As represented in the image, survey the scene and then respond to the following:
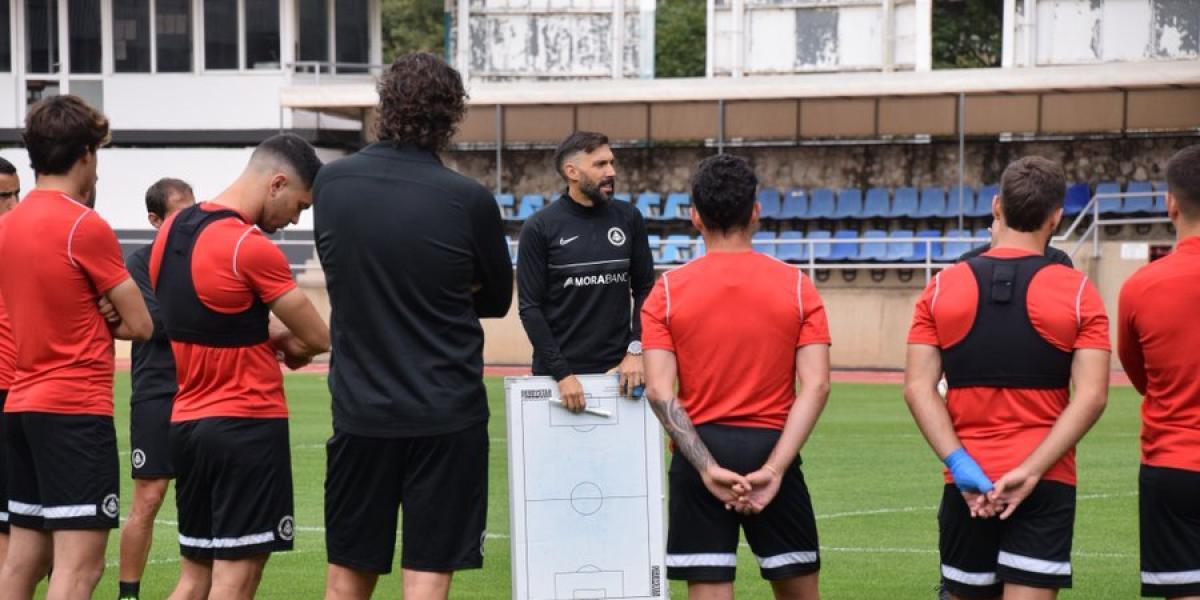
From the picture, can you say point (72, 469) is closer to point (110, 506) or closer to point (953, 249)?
point (110, 506)

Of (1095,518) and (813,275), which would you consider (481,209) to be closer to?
(1095,518)

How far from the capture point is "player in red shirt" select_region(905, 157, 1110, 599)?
5.89m

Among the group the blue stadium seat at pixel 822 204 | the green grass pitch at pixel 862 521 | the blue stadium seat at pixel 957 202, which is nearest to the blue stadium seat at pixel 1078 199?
the blue stadium seat at pixel 957 202

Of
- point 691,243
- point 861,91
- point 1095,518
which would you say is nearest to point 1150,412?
point 1095,518

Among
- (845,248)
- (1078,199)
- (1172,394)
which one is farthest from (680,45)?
(1172,394)

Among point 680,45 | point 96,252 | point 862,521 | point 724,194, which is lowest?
point 862,521

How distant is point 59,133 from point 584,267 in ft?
10.2

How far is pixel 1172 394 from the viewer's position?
614 centimetres

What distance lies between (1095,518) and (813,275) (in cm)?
1953

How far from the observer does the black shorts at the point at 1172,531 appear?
20.0 feet

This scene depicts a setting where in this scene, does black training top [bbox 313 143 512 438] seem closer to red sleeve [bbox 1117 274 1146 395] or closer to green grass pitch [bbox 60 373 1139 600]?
red sleeve [bbox 1117 274 1146 395]

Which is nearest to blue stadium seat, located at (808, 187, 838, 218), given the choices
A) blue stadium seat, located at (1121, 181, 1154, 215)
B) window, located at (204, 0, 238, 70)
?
blue stadium seat, located at (1121, 181, 1154, 215)

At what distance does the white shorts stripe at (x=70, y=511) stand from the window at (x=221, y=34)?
36.9 m

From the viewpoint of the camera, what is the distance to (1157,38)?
33625mm
